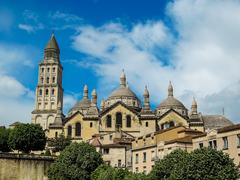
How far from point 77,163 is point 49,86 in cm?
6226

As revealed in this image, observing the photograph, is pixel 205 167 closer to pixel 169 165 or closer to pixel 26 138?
pixel 169 165

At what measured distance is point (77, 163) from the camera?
5878 centimetres

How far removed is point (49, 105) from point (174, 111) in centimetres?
3982

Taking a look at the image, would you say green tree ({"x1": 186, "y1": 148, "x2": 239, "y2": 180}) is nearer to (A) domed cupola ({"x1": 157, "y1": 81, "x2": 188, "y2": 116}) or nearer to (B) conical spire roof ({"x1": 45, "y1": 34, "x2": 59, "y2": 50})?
(A) domed cupola ({"x1": 157, "y1": 81, "x2": 188, "y2": 116})

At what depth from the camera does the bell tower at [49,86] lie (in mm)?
115375

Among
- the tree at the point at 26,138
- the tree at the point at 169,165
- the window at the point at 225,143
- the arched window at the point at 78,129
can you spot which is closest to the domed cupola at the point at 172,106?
the arched window at the point at 78,129

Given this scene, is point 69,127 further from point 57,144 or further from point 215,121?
point 215,121

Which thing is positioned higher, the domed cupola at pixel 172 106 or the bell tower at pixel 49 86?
the bell tower at pixel 49 86

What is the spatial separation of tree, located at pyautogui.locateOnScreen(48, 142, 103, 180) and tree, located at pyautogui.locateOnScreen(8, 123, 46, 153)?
15.5 m

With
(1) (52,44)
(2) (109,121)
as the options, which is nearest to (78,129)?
(2) (109,121)

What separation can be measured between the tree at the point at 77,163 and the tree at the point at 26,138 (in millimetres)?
15513

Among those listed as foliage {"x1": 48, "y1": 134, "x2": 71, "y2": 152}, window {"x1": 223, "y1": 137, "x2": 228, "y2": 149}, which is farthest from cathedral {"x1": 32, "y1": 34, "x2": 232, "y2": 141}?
window {"x1": 223, "y1": 137, "x2": 228, "y2": 149}

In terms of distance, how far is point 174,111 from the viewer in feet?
293

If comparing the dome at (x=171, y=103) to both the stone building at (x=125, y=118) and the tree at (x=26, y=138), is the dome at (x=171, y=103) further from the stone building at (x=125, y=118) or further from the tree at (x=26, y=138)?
the tree at (x=26, y=138)
